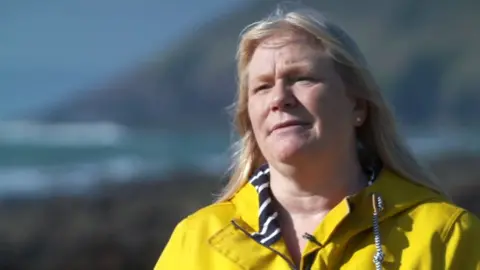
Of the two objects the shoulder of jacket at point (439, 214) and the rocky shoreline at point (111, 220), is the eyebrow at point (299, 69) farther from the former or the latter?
the rocky shoreline at point (111, 220)

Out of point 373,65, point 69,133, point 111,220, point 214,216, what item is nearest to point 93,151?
point 69,133

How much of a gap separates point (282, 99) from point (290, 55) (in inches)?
2.7

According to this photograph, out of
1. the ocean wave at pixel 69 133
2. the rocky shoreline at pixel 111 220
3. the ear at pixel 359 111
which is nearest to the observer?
the ear at pixel 359 111

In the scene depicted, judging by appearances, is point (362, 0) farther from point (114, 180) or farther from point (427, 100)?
point (114, 180)

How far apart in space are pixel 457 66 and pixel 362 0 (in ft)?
1.14

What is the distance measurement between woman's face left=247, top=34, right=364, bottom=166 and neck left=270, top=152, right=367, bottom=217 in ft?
0.07

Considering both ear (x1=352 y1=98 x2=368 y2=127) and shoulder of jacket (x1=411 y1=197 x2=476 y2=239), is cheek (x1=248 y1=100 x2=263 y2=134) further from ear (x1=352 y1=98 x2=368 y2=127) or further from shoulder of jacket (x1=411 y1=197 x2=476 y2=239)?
shoulder of jacket (x1=411 y1=197 x2=476 y2=239)

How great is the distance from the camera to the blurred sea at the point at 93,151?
9.46ft

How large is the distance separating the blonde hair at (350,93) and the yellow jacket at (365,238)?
0.14 feet

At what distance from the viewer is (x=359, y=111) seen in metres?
1.49

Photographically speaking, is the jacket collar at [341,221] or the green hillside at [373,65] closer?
the jacket collar at [341,221]

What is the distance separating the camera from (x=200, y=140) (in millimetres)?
2867

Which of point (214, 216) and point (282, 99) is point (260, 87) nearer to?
point (282, 99)

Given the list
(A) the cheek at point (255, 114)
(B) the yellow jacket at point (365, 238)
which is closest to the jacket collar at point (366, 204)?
(B) the yellow jacket at point (365, 238)
